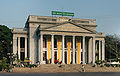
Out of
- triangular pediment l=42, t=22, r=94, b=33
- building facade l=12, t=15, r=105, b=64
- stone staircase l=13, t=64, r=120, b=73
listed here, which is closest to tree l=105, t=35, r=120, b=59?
building facade l=12, t=15, r=105, b=64

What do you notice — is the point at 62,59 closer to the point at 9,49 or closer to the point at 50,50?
the point at 50,50

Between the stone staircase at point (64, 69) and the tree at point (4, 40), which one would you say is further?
the tree at point (4, 40)

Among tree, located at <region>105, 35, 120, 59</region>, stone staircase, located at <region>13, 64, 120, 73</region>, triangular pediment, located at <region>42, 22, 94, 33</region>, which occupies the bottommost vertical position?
stone staircase, located at <region>13, 64, 120, 73</region>

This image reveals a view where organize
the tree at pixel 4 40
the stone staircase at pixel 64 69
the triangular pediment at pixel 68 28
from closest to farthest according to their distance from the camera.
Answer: the stone staircase at pixel 64 69 → the triangular pediment at pixel 68 28 → the tree at pixel 4 40

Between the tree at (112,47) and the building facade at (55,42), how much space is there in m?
18.7

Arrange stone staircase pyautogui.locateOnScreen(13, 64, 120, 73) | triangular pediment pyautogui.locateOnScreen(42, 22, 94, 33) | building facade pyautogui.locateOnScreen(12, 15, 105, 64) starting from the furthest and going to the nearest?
1. building facade pyautogui.locateOnScreen(12, 15, 105, 64)
2. triangular pediment pyautogui.locateOnScreen(42, 22, 94, 33)
3. stone staircase pyautogui.locateOnScreen(13, 64, 120, 73)

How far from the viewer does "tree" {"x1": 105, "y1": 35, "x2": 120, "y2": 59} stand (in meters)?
73.8

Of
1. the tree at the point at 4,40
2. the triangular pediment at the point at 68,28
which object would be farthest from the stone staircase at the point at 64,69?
the tree at the point at 4,40

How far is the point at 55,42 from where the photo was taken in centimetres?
5544

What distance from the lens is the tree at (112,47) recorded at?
73.8 metres

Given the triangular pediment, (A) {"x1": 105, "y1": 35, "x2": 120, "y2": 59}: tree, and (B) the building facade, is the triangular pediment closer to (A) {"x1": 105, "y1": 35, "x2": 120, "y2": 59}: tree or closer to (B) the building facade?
(B) the building facade

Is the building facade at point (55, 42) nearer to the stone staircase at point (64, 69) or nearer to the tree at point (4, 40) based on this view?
the stone staircase at point (64, 69)

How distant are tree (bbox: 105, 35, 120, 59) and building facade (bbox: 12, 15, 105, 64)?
1873 cm

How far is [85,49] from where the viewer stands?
192 feet
